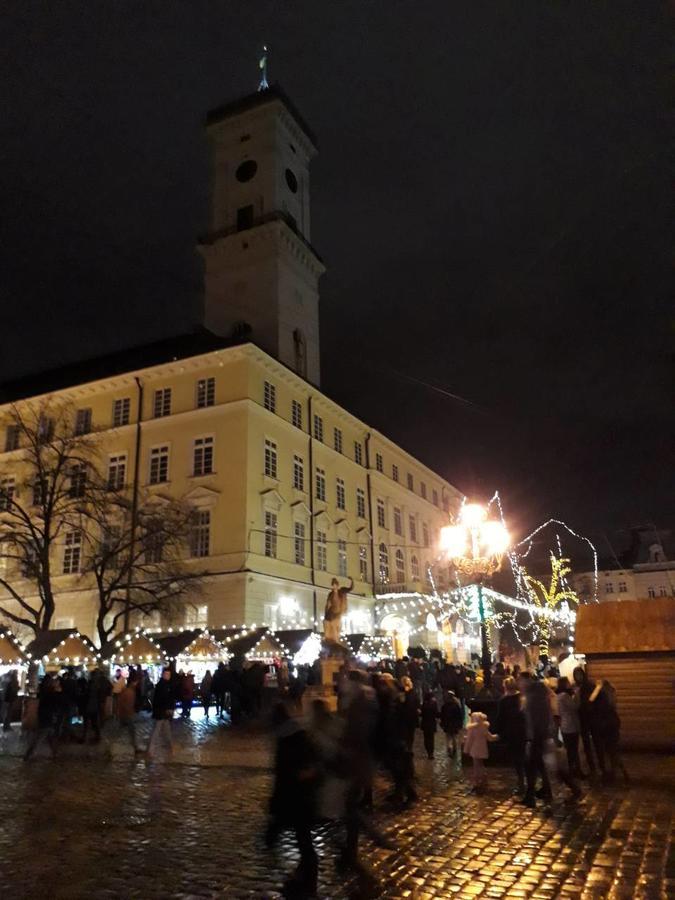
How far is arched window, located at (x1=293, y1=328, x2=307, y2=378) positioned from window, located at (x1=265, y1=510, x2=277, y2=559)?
13.0 metres

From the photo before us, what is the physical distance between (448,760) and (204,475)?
2412 centimetres

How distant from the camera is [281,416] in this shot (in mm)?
40062

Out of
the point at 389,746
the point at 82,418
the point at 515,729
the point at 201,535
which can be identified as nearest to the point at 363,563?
the point at 201,535

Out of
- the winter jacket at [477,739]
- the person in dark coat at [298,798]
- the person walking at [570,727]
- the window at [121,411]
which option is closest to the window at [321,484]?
the window at [121,411]

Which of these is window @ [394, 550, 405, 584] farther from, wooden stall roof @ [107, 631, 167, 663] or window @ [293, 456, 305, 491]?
wooden stall roof @ [107, 631, 167, 663]

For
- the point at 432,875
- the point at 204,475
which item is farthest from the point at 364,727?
the point at 204,475

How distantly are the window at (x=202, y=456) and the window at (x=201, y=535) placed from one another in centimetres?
229

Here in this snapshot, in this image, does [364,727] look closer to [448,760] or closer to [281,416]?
[448,760]

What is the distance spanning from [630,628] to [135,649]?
62.1 feet

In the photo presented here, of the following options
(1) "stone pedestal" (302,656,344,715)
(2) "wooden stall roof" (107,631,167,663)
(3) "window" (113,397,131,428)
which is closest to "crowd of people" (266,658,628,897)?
(1) "stone pedestal" (302,656,344,715)

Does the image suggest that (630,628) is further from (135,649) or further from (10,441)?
(10,441)

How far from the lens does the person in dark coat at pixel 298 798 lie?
641cm

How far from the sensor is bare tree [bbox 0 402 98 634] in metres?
29.1

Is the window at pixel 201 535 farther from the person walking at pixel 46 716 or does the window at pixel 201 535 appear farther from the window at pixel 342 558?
the person walking at pixel 46 716
